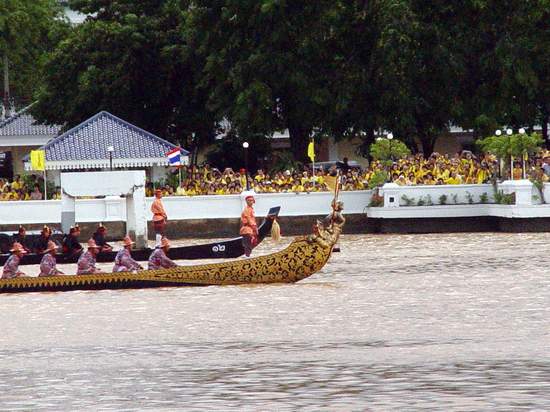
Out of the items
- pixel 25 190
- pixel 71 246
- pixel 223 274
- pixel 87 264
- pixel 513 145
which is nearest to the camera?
pixel 87 264

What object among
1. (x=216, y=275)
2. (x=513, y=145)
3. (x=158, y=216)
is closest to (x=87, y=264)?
(x=216, y=275)

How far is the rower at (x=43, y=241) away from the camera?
1389 inches

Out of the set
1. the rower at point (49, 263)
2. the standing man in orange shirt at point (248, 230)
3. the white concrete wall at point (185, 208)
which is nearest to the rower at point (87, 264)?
the rower at point (49, 263)

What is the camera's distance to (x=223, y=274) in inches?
1308

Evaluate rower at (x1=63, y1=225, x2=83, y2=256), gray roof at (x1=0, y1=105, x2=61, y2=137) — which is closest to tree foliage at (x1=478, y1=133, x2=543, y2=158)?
rower at (x1=63, y1=225, x2=83, y2=256)

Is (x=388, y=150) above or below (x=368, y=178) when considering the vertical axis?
above

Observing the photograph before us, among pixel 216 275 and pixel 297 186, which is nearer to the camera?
pixel 216 275

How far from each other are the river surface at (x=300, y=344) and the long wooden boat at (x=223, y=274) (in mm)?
329

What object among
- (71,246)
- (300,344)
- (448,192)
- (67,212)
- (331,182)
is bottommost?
(300,344)

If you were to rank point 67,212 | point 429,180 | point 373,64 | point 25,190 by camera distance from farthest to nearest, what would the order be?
point 373,64 → point 25,190 → point 429,180 → point 67,212

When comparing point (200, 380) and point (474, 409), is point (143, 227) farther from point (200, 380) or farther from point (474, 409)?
point (474, 409)

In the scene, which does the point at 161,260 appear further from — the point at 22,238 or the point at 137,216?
the point at 137,216

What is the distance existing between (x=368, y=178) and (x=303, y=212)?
2473mm

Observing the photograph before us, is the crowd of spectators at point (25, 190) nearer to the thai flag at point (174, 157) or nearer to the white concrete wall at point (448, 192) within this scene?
the thai flag at point (174, 157)
